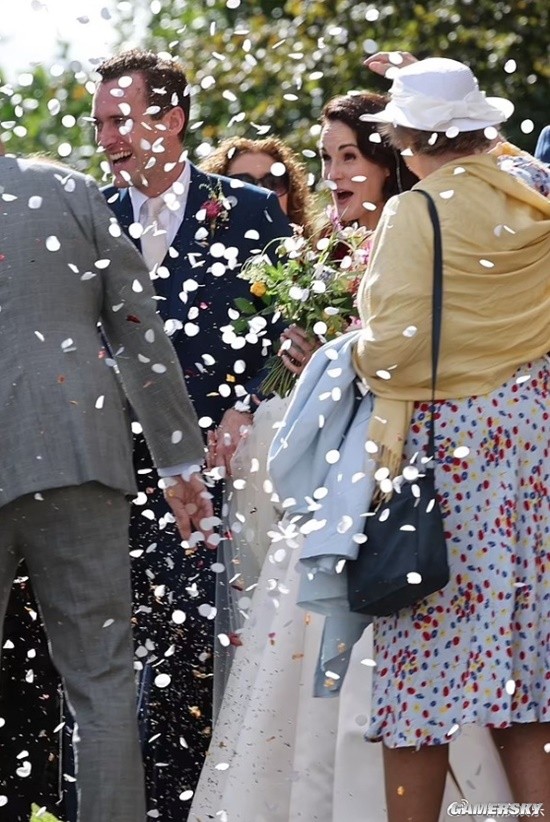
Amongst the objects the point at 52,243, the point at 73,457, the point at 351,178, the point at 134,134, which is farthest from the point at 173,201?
the point at 73,457

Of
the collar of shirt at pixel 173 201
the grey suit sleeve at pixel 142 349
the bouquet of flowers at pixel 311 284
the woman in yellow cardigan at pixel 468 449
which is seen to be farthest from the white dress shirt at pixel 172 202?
the woman in yellow cardigan at pixel 468 449

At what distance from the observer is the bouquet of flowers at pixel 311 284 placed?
205 inches

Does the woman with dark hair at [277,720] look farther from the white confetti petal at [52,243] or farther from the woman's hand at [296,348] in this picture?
the white confetti petal at [52,243]

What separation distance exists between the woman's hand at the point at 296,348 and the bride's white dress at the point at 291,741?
0.36 metres

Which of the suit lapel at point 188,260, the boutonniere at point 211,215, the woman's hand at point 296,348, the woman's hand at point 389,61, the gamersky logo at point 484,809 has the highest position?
the woman's hand at point 389,61

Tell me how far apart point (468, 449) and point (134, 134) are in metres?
1.87

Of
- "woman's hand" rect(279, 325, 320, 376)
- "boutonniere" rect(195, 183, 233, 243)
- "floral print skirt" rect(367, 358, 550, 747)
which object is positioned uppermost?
"boutonniere" rect(195, 183, 233, 243)

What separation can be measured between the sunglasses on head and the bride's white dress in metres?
1.91

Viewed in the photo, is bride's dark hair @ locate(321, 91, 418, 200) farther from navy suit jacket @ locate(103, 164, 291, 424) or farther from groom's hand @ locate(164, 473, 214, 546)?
groom's hand @ locate(164, 473, 214, 546)

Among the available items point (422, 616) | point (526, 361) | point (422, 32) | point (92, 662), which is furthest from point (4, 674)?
point (422, 32)

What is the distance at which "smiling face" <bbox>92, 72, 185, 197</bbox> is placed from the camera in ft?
18.8

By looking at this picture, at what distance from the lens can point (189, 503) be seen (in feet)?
16.8

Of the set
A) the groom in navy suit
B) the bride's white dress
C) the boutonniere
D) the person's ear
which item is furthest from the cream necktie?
the bride's white dress

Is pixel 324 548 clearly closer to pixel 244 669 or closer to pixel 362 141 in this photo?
pixel 244 669
